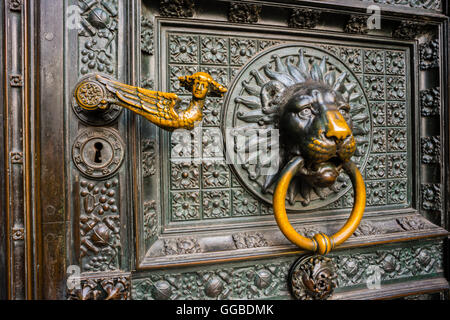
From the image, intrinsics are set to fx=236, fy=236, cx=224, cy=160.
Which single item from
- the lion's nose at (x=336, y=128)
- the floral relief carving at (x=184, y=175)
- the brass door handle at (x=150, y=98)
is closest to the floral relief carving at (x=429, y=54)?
the lion's nose at (x=336, y=128)

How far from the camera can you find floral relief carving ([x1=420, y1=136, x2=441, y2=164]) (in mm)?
1074

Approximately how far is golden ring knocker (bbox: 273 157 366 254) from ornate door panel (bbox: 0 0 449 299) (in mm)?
46

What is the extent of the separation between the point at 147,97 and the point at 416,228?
4.06 ft

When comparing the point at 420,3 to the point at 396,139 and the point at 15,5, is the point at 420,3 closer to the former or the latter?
the point at 396,139

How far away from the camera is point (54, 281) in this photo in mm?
747

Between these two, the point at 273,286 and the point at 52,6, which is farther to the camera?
the point at 273,286

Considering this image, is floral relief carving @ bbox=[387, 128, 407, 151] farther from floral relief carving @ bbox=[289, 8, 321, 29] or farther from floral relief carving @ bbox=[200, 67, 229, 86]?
floral relief carving @ bbox=[200, 67, 229, 86]

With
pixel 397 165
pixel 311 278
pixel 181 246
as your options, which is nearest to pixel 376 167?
pixel 397 165

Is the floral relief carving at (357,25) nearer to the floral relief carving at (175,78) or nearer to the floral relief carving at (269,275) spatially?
the floral relief carving at (175,78)

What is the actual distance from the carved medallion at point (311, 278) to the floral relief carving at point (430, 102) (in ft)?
2.74

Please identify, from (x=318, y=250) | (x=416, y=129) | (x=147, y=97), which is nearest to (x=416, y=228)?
(x=416, y=129)

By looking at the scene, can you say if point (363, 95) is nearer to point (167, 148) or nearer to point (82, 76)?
point (167, 148)

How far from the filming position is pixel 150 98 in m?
0.72

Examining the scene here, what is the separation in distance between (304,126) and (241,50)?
1.32 feet
